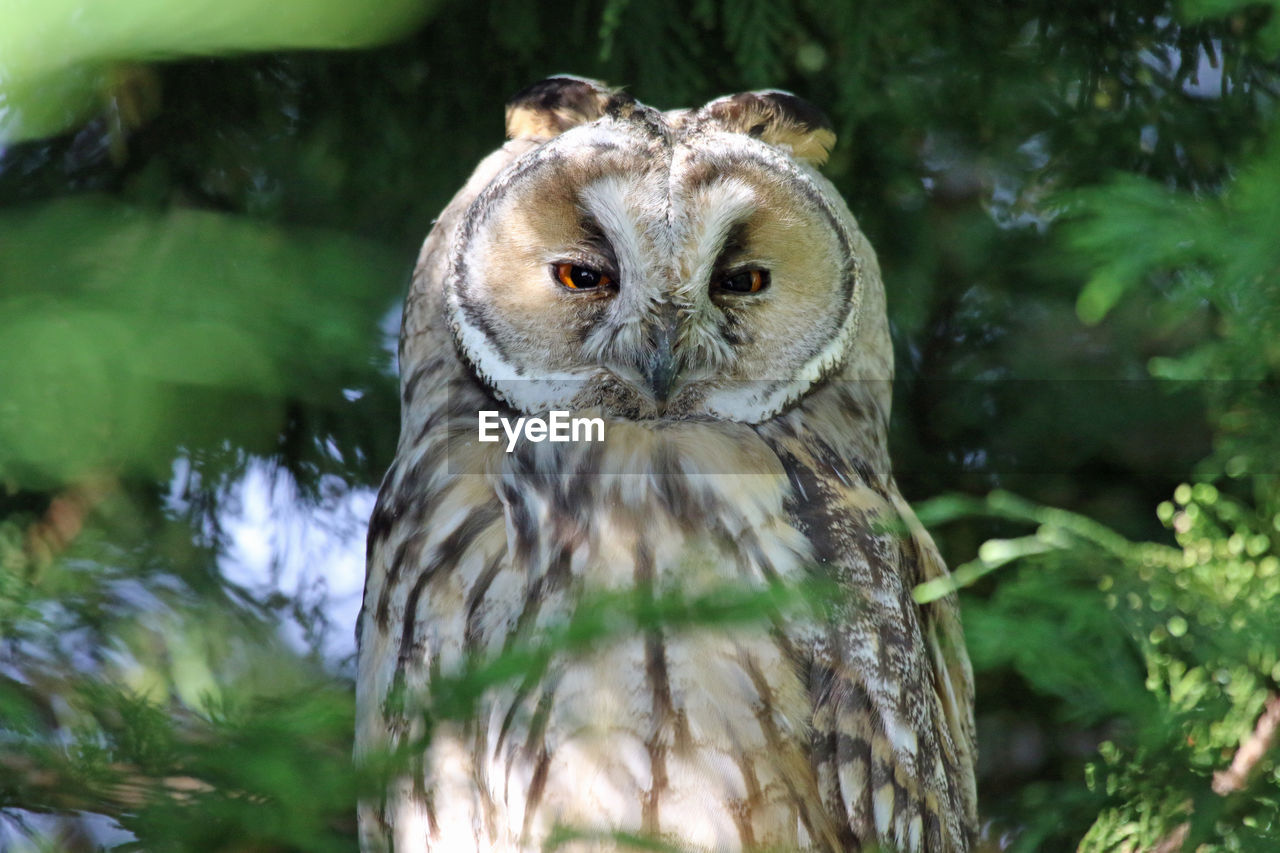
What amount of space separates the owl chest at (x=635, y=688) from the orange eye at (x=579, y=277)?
30 cm

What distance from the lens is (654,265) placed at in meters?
1.45

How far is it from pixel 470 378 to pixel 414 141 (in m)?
0.67

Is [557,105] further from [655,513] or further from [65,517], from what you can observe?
[65,517]

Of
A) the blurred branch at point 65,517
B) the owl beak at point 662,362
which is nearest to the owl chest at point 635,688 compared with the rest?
the owl beak at point 662,362

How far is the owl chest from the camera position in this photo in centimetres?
133

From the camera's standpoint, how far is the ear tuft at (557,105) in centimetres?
157

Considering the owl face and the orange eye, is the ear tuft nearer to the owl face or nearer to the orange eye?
the owl face

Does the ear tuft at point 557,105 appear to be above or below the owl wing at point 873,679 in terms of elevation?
above

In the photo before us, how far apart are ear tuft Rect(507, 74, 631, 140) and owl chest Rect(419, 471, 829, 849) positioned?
571 millimetres

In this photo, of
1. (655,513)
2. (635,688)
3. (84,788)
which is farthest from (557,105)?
(84,788)

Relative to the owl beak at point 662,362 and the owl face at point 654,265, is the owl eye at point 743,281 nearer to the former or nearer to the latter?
the owl face at point 654,265

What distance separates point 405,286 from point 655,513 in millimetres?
775

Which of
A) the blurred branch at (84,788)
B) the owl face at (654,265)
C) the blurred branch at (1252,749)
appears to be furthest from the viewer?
the owl face at (654,265)

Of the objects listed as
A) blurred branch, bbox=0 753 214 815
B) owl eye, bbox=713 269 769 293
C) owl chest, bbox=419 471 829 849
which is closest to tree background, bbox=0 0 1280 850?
blurred branch, bbox=0 753 214 815
